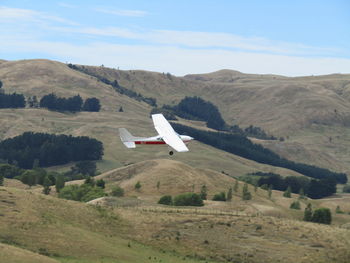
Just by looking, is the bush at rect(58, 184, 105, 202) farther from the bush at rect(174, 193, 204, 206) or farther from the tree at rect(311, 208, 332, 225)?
the tree at rect(311, 208, 332, 225)

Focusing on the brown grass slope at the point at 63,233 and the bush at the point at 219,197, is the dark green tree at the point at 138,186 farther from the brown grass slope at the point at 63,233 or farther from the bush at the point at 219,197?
the brown grass slope at the point at 63,233

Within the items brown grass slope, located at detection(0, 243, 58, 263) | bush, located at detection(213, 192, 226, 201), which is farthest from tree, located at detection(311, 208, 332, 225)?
brown grass slope, located at detection(0, 243, 58, 263)

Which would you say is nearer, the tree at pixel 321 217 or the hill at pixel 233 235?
the hill at pixel 233 235

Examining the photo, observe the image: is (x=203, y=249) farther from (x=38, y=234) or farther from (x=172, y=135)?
(x=38, y=234)

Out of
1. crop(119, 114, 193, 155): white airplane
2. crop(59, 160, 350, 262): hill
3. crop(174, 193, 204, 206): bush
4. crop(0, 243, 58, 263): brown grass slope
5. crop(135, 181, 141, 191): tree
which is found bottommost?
crop(135, 181, 141, 191): tree

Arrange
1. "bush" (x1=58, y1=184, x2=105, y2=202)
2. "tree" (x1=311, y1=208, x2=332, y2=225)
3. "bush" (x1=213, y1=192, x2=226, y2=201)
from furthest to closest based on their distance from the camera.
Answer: "bush" (x1=213, y1=192, x2=226, y2=201), "bush" (x1=58, y1=184, x2=105, y2=202), "tree" (x1=311, y1=208, x2=332, y2=225)

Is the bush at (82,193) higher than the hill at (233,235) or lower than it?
lower

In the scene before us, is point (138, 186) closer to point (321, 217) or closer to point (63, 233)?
point (321, 217)

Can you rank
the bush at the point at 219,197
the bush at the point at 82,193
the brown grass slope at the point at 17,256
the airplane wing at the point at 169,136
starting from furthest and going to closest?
the bush at the point at 219,197
the bush at the point at 82,193
the airplane wing at the point at 169,136
the brown grass slope at the point at 17,256

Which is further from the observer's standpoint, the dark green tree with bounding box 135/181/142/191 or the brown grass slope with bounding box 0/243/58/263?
the dark green tree with bounding box 135/181/142/191

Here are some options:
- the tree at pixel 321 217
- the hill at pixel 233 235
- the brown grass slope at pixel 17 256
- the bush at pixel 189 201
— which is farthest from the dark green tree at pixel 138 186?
the brown grass slope at pixel 17 256

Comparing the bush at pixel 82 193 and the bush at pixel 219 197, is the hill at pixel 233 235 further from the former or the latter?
the bush at pixel 219 197

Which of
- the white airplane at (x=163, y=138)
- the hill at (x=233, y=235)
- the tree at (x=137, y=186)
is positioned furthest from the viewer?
the tree at (x=137, y=186)

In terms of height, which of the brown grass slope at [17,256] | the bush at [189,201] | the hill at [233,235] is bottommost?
the bush at [189,201]
